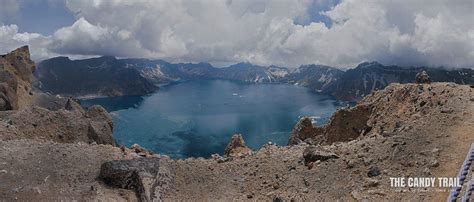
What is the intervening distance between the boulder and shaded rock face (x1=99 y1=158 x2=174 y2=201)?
284 inches

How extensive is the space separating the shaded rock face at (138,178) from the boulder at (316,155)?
23.7ft

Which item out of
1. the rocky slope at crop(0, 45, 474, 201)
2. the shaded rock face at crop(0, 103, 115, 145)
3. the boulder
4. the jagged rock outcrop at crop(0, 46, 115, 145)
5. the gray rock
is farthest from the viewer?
the shaded rock face at crop(0, 103, 115, 145)

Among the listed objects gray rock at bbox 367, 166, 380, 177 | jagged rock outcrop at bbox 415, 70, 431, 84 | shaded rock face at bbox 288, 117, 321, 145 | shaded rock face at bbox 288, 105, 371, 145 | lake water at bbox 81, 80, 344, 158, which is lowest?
lake water at bbox 81, 80, 344, 158

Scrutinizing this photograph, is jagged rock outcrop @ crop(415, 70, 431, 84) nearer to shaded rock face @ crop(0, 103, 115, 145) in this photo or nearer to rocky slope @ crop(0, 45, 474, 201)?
rocky slope @ crop(0, 45, 474, 201)

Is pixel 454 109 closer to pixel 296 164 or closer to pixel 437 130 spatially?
pixel 437 130

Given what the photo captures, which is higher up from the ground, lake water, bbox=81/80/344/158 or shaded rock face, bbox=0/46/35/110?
shaded rock face, bbox=0/46/35/110

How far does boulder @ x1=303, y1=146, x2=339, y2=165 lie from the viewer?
64.5 ft

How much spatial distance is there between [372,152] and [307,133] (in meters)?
27.9

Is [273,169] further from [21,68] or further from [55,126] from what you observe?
[21,68]

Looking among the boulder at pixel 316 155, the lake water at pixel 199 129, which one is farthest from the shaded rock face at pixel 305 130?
the lake water at pixel 199 129

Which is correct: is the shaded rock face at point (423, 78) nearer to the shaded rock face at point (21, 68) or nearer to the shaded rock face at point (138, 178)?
the shaded rock face at point (138, 178)

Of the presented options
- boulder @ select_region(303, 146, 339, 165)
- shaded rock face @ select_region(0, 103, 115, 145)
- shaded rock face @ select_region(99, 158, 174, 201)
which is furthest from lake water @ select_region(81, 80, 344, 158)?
boulder @ select_region(303, 146, 339, 165)

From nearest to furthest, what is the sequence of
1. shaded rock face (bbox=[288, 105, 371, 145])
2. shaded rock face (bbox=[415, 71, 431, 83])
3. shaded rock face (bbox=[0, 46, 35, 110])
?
shaded rock face (bbox=[415, 71, 431, 83]) → shaded rock face (bbox=[288, 105, 371, 145]) → shaded rock face (bbox=[0, 46, 35, 110])

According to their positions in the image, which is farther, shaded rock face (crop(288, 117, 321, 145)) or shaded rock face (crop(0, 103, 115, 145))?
shaded rock face (crop(288, 117, 321, 145))
